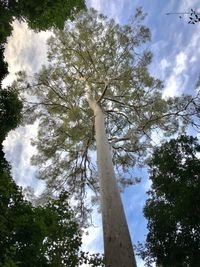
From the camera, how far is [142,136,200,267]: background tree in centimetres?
720

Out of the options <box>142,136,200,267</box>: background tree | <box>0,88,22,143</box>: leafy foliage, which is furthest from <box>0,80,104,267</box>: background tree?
<box>142,136,200,267</box>: background tree

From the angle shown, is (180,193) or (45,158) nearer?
(180,193)

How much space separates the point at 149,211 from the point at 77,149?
9.67 meters

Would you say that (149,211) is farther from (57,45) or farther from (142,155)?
(57,45)

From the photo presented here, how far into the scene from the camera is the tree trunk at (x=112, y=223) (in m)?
7.30

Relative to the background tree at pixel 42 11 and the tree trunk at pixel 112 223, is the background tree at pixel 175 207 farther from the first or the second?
the background tree at pixel 42 11

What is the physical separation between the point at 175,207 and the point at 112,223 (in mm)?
1677

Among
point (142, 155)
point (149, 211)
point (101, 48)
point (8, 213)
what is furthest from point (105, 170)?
point (101, 48)

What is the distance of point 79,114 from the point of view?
1697 cm

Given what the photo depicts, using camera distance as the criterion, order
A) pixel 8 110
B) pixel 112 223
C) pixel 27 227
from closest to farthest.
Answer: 1. pixel 27 227
2. pixel 8 110
3. pixel 112 223

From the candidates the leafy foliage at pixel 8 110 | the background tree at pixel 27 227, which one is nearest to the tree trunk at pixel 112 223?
the background tree at pixel 27 227

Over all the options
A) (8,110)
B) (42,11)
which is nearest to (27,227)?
(8,110)

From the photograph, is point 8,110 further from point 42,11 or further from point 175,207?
point 175,207

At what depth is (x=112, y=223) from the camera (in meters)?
8.37
